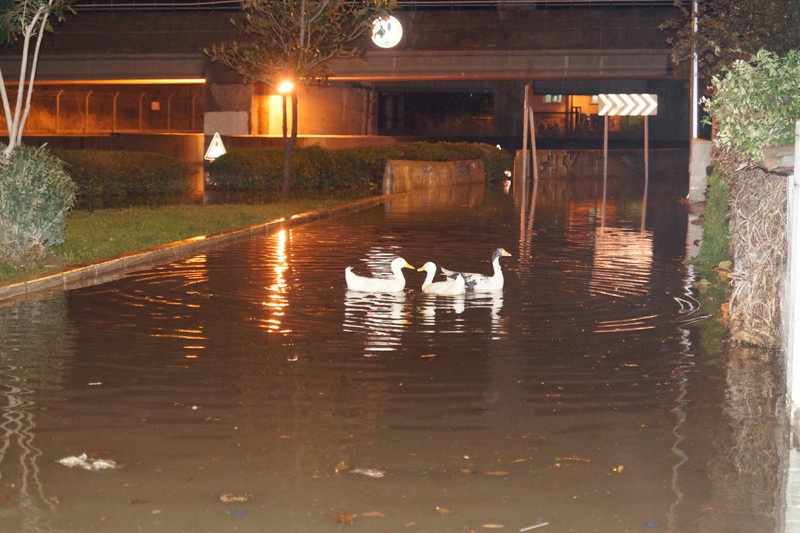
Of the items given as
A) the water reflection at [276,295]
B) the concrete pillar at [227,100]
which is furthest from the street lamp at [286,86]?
the concrete pillar at [227,100]

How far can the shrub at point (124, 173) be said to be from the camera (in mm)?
30844

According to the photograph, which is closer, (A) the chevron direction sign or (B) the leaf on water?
(B) the leaf on water

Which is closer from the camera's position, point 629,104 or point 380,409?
point 380,409

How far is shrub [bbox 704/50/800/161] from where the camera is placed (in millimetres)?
9359

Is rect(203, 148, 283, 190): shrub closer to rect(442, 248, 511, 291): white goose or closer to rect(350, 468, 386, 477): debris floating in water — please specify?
rect(442, 248, 511, 291): white goose

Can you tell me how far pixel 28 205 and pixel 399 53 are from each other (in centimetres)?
3108

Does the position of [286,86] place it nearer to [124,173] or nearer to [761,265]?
[124,173]

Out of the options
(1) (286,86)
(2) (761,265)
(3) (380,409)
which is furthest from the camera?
(1) (286,86)

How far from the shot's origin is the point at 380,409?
8125 millimetres

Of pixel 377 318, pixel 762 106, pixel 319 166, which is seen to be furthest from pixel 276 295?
pixel 319 166

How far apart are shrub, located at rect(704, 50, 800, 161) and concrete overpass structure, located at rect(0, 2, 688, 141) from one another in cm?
3338

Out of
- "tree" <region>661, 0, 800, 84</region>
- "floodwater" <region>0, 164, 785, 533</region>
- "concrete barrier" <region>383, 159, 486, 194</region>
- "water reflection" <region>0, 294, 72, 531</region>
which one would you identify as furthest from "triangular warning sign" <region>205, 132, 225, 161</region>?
"water reflection" <region>0, 294, 72, 531</region>

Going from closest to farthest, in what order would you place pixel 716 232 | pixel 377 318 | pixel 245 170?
pixel 377 318, pixel 716 232, pixel 245 170

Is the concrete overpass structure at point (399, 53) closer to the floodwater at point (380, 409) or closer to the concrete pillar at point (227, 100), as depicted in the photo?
the concrete pillar at point (227, 100)
